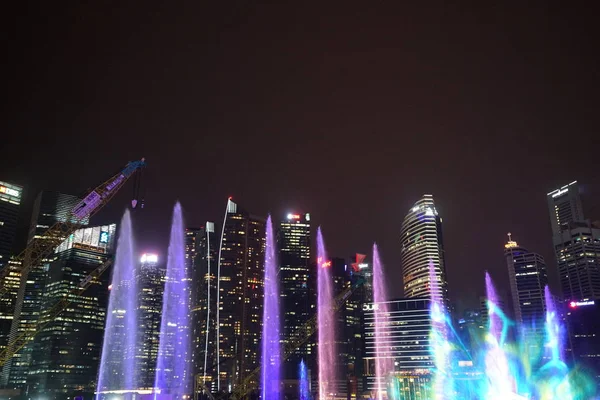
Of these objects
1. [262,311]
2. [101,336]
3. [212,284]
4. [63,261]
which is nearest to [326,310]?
[262,311]

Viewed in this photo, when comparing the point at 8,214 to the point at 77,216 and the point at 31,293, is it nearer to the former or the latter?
the point at 31,293

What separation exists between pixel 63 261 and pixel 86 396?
39.1 m

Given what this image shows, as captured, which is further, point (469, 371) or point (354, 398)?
point (469, 371)

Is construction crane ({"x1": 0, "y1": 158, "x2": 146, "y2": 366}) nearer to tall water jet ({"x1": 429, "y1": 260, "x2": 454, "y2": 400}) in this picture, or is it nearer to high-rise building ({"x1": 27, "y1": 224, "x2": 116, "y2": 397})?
high-rise building ({"x1": 27, "y1": 224, "x2": 116, "y2": 397})

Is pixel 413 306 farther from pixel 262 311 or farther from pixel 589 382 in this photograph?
pixel 589 382

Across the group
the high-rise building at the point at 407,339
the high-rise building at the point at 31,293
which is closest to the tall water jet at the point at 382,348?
the high-rise building at the point at 407,339

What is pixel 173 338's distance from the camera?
17975cm

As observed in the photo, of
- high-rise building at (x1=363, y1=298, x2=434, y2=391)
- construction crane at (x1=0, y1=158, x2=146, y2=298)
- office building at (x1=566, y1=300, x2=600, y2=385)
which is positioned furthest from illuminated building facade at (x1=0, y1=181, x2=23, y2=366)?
office building at (x1=566, y1=300, x2=600, y2=385)

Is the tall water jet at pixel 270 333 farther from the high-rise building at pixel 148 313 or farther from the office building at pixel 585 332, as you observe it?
the office building at pixel 585 332

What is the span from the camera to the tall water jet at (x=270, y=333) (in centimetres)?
14812

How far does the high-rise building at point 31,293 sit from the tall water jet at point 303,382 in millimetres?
77568

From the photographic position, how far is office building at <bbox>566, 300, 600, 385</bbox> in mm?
119250

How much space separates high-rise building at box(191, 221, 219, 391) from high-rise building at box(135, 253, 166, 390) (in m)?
12.1

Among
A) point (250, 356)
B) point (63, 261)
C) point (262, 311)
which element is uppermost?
point (63, 261)
